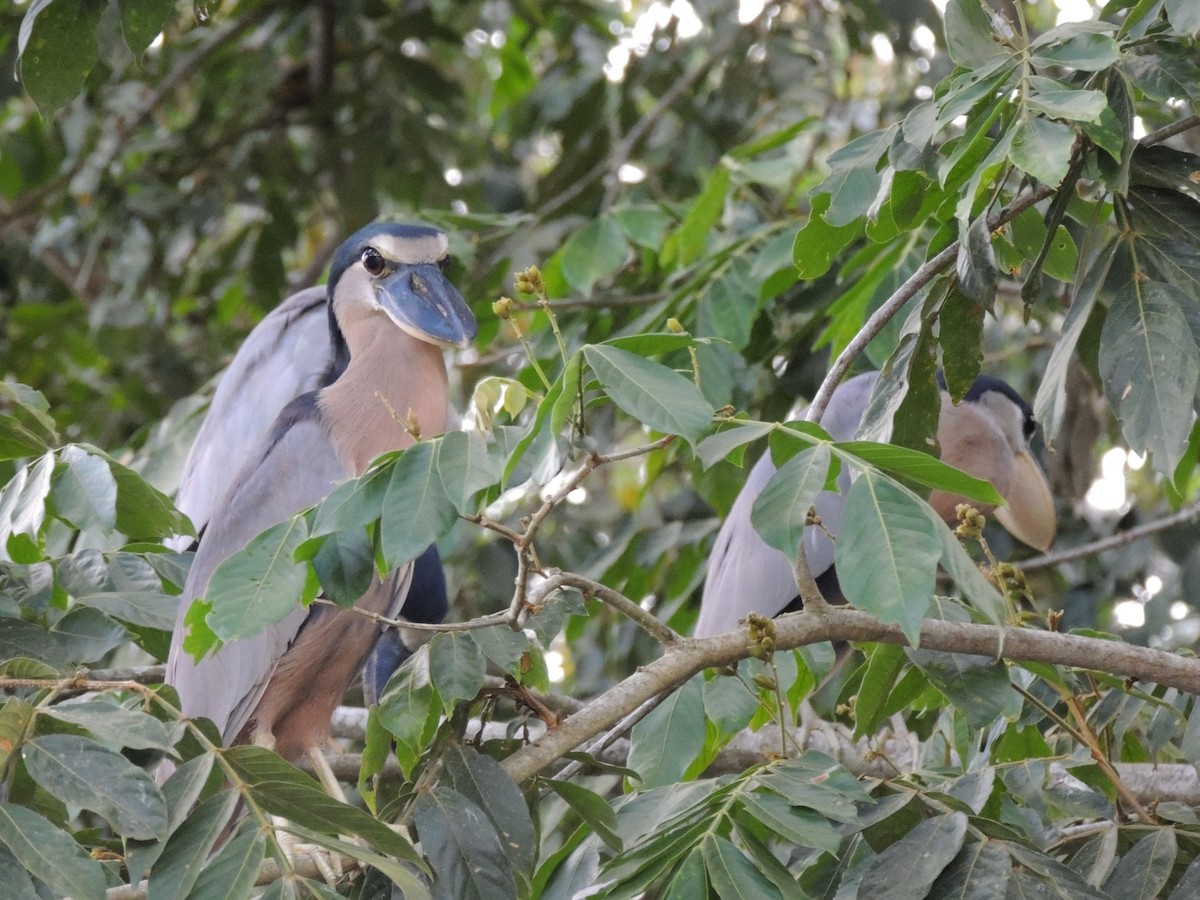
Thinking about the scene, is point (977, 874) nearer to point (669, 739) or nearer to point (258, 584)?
point (669, 739)

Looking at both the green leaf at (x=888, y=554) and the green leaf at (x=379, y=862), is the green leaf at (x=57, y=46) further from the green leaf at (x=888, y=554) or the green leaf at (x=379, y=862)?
the green leaf at (x=888, y=554)

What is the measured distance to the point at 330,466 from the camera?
2.45 m

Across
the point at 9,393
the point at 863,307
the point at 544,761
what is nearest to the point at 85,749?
the point at 544,761

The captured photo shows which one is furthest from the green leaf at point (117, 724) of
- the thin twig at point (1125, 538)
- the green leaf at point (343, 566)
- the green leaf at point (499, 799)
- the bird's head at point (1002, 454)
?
the bird's head at point (1002, 454)

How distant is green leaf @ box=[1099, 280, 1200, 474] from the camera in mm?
1411

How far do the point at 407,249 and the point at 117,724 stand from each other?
64.6 inches

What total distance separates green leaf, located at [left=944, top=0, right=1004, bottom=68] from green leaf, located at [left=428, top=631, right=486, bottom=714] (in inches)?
33.6

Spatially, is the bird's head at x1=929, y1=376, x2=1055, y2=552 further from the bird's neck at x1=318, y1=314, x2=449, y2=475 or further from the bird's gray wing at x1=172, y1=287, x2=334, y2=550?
the bird's gray wing at x1=172, y1=287, x2=334, y2=550

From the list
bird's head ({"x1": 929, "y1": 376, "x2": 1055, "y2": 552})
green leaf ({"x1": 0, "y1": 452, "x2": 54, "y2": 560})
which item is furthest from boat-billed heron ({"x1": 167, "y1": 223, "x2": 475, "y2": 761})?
bird's head ({"x1": 929, "y1": 376, "x2": 1055, "y2": 552})

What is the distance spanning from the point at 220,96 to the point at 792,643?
3.97 metres

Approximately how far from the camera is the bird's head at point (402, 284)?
2598mm

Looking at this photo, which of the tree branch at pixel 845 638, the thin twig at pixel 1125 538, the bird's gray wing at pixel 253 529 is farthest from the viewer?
the thin twig at pixel 1125 538

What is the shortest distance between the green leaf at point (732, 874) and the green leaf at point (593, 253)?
194 centimetres

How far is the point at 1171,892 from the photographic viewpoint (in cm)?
141
